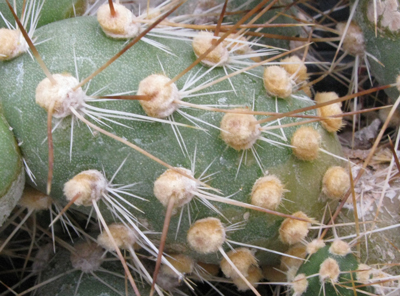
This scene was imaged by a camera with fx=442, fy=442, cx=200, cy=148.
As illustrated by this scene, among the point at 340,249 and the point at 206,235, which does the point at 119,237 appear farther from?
the point at 340,249

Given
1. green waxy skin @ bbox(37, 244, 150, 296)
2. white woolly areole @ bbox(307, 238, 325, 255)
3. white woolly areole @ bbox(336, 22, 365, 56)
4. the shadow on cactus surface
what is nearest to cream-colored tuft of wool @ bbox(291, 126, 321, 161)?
the shadow on cactus surface

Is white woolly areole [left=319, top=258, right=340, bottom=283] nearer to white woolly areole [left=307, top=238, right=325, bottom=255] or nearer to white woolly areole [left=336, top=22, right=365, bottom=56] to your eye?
white woolly areole [left=307, top=238, right=325, bottom=255]

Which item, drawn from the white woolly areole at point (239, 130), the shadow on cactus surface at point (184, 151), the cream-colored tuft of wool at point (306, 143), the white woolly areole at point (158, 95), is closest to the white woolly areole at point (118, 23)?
the shadow on cactus surface at point (184, 151)

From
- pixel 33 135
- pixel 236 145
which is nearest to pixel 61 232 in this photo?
pixel 33 135

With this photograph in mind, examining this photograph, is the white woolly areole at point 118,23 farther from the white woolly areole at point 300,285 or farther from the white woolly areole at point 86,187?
the white woolly areole at point 300,285

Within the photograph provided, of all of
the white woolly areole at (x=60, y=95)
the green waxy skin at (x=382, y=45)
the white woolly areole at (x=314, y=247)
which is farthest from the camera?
the green waxy skin at (x=382, y=45)

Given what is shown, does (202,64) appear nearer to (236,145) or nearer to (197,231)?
(236,145)
